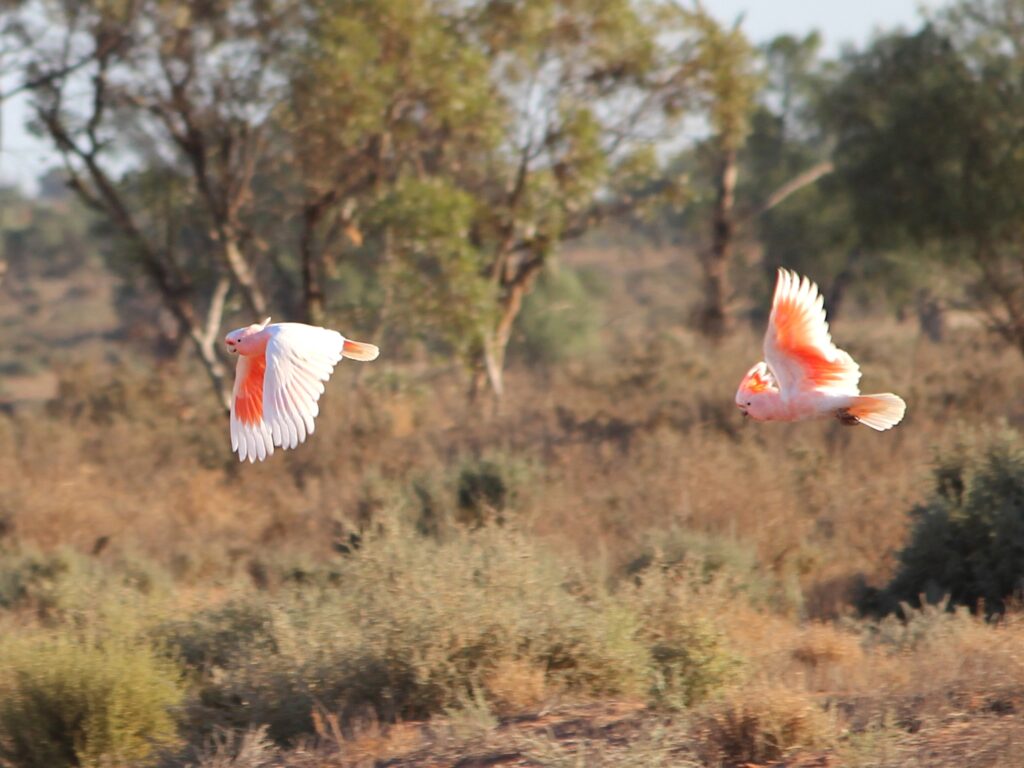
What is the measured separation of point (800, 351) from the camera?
4.90 m

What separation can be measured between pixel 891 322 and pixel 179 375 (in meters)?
20.6

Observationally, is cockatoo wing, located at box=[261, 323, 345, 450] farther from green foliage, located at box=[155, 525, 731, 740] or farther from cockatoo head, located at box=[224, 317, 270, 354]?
green foliage, located at box=[155, 525, 731, 740]

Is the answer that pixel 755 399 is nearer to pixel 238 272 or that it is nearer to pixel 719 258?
pixel 238 272

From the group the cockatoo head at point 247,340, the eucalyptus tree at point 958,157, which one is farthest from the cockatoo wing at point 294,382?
the eucalyptus tree at point 958,157

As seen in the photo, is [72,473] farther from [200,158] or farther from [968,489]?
[968,489]

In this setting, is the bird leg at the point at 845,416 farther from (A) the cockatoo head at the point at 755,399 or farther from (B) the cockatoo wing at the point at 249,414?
(B) the cockatoo wing at the point at 249,414

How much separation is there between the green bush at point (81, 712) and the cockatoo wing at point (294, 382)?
6.91 ft

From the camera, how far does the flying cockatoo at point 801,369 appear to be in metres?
4.82

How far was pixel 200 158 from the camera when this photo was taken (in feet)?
51.0

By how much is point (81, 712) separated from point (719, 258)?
1431cm

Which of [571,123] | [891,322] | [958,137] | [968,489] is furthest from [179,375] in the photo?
[891,322]

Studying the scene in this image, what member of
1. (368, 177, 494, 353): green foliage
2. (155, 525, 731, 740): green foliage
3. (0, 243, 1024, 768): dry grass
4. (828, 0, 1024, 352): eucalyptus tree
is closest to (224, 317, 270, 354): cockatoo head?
(0, 243, 1024, 768): dry grass

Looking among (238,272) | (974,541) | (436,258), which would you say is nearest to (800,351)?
(974,541)

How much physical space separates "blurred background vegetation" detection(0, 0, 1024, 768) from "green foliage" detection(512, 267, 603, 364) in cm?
666
